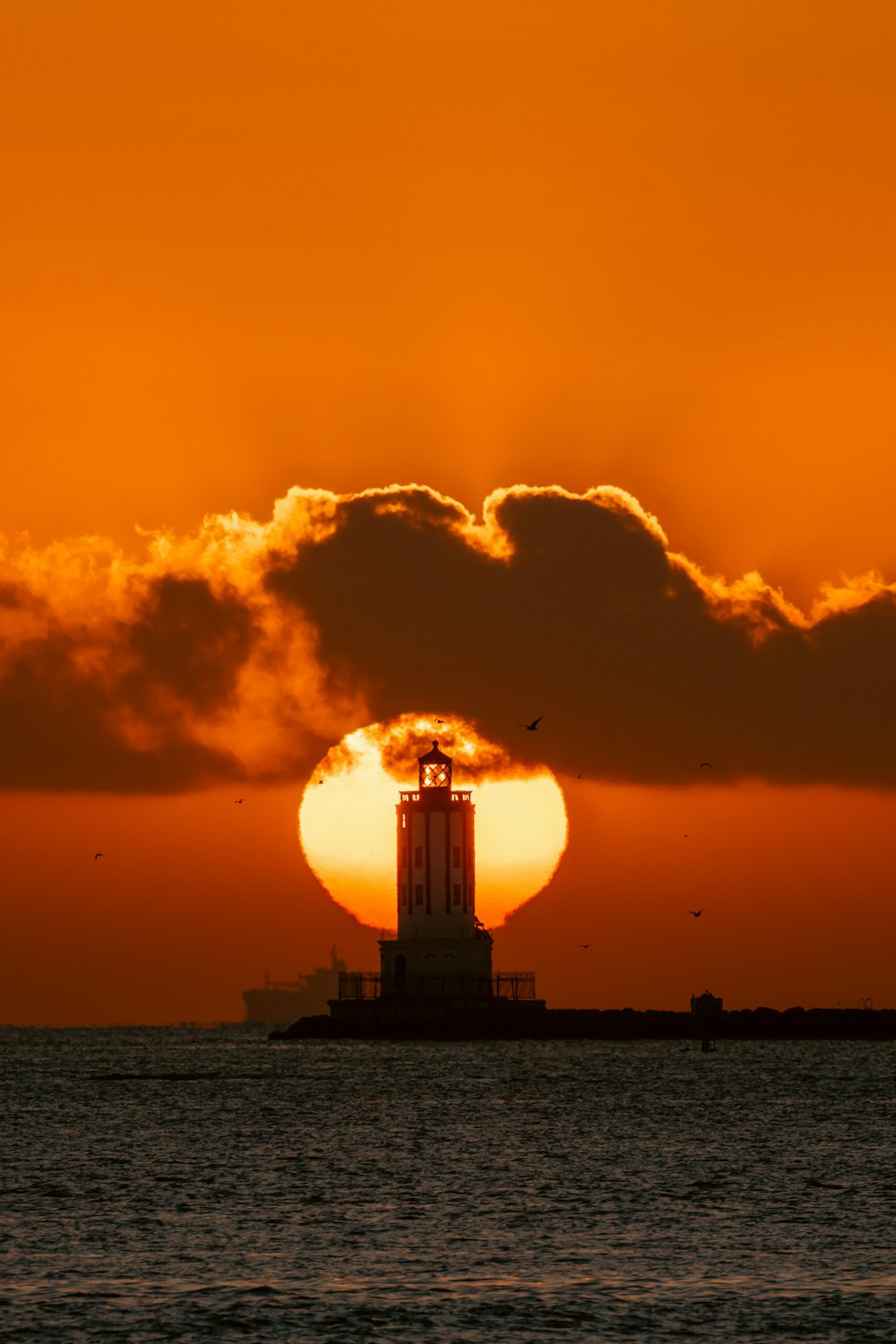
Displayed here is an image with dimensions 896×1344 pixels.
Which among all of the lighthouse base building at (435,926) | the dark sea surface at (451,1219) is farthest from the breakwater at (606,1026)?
the dark sea surface at (451,1219)

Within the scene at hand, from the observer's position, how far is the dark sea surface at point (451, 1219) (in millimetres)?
42219

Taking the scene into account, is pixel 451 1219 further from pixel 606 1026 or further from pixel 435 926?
pixel 606 1026

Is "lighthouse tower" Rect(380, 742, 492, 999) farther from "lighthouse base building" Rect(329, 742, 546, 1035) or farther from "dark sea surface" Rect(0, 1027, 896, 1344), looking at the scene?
"dark sea surface" Rect(0, 1027, 896, 1344)

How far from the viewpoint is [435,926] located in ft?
528

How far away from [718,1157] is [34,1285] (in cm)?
3501

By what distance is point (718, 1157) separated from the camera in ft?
245

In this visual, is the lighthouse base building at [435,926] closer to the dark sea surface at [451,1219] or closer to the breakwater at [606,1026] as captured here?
the breakwater at [606,1026]

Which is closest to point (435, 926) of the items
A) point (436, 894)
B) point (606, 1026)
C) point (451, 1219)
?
point (436, 894)

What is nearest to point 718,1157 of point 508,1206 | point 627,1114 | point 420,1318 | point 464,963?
point 508,1206

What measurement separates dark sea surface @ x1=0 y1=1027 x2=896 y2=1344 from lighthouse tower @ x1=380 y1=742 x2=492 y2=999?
49.3 metres

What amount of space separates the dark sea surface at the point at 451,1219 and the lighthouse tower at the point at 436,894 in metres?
49.3

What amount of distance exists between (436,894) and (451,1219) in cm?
10522

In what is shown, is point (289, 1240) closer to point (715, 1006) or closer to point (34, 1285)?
point (34, 1285)

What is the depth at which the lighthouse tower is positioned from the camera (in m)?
161
